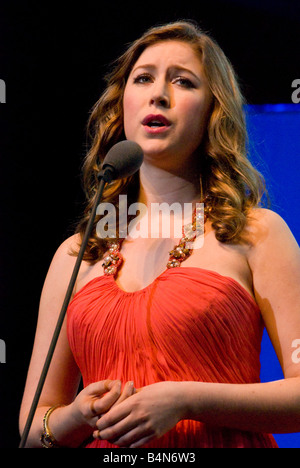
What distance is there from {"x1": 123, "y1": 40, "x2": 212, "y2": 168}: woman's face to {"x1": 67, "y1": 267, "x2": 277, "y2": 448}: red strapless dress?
33cm

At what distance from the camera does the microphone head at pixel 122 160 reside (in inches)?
49.9

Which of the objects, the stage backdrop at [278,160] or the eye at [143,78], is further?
the stage backdrop at [278,160]

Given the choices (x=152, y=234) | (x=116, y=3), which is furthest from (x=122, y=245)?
(x=116, y=3)

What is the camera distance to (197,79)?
5.58 feet

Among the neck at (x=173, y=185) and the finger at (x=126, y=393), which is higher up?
the neck at (x=173, y=185)

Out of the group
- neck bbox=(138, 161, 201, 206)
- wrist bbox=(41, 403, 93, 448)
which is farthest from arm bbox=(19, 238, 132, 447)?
neck bbox=(138, 161, 201, 206)

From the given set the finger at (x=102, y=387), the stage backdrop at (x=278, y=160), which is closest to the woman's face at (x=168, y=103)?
the stage backdrop at (x=278, y=160)

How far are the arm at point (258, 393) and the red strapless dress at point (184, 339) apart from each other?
2.5 inches

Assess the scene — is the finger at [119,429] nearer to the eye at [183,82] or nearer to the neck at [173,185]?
the neck at [173,185]

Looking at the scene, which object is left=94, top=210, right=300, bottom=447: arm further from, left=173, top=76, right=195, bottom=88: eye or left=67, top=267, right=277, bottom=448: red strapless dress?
left=173, top=76, right=195, bottom=88: eye

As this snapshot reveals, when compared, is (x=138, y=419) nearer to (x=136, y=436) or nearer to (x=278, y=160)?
(x=136, y=436)

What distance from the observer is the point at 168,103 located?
1.62 metres

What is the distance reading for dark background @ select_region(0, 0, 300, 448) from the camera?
2318 mm

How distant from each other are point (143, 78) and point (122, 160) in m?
0.52
